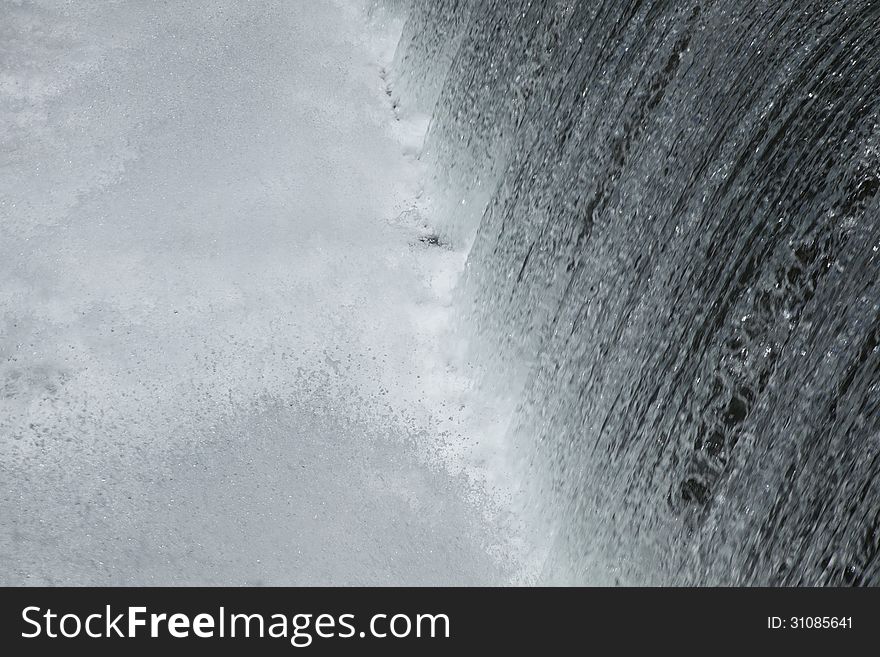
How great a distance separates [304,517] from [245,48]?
3.09 m

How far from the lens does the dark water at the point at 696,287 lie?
7.91 ft

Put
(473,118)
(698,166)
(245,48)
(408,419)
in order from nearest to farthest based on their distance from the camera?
(698,166) → (408,419) → (473,118) → (245,48)

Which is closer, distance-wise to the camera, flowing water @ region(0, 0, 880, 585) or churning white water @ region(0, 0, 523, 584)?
flowing water @ region(0, 0, 880, 585)

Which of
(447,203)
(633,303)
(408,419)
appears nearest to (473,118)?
(447,203)

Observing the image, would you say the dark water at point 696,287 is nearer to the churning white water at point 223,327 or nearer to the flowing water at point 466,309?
the flowing water at point 466,309

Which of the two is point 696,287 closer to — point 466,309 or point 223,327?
point 466,309

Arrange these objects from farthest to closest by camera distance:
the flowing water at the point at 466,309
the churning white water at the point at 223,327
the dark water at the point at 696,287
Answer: the churning white water at the point at 223,327
the flowing water at the point at 466,309
the dark water at the point at 696,287

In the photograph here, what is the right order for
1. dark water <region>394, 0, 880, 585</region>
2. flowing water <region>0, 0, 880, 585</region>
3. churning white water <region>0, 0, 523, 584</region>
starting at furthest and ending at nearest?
churning white water <region>0, 0, 523, 584</region>
flowing water <region>0, 0, 880, 585</region>
dark water <region>394, 0, 880, 585</region>

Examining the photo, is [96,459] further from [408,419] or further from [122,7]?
[122,7]

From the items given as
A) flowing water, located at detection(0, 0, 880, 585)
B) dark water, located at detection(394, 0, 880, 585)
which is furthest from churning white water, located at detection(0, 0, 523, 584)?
dark water, located at detection(394, 0, 880, 585)

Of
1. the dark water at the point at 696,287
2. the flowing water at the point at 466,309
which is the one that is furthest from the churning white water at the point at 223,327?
the dark water at the point at 696,287

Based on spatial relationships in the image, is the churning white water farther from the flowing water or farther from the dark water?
the dark water

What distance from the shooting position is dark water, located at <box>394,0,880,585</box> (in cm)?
241

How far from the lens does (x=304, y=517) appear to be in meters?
3.43
